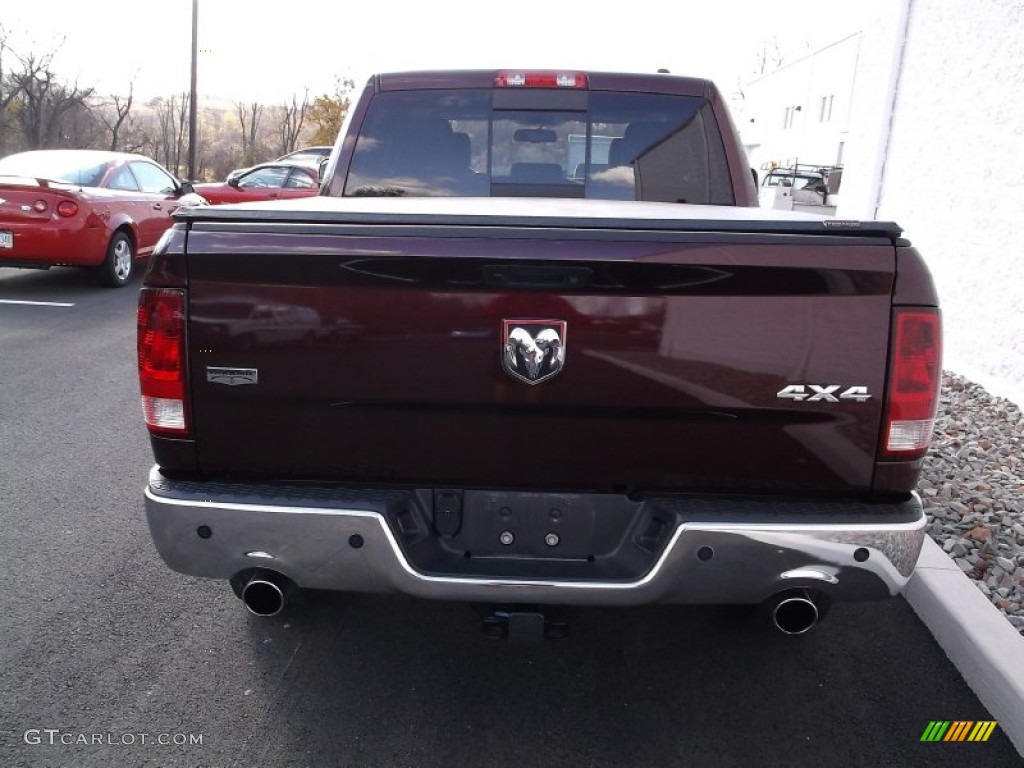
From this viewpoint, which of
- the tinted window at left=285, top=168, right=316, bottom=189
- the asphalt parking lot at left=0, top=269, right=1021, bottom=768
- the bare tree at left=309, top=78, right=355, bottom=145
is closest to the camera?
the asphalt parking lot at left=0, top=269, right=1021, bottom=768

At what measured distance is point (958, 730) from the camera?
2.67 metres

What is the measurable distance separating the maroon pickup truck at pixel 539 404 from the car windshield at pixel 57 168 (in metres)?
8.77

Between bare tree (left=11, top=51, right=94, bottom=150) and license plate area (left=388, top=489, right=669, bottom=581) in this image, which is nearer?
license plate area (left=388, top=489, right=669, bottom=581)

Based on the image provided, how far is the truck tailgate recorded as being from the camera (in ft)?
7.18

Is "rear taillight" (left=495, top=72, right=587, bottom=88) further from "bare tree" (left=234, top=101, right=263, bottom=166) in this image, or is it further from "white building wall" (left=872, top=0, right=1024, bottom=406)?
"bare tree" (left=234, top=101, right=263, bottom=166)

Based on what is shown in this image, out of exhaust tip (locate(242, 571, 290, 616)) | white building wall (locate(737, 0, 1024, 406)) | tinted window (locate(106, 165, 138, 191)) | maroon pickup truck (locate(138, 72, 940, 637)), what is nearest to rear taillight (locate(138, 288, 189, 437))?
maroon pickup truck (locate(138, 72, 940, 637))

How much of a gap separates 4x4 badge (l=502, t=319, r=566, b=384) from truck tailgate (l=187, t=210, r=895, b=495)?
0.02m

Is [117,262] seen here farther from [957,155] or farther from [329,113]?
[329,113]

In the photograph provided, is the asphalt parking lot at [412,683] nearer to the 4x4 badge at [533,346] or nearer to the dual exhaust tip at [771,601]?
the dual exhaust tip at [771,601]

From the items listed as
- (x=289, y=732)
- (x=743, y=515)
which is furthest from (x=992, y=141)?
(x=289, y=732)

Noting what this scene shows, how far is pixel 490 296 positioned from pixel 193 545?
1.08 meters

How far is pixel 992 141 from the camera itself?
6.20 metres

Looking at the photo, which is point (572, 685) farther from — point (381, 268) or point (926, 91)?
point (926, 91)

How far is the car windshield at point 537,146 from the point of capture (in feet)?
12.8
